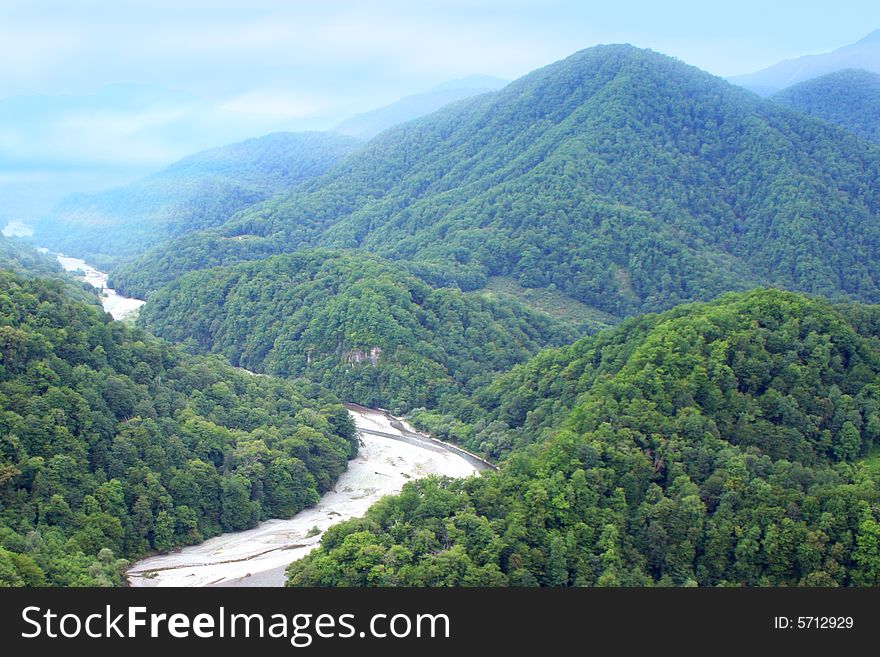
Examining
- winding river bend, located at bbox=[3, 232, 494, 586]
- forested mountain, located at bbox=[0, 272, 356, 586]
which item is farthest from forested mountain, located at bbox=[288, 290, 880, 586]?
forested mountain, located at bbox=[0, 272, 356, 586]

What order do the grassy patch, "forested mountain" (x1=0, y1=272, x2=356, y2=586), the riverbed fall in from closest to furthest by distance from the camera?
1. "forested mountain" (x1=0, y1=272, x2=356, y2=586)
2. the riverbed
3. the grassy patch

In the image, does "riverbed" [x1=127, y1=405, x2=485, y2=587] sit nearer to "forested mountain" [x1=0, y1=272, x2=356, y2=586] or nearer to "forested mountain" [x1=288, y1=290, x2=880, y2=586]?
"forested mountain" [x1=0, y1=272, x2=356, y2=586]

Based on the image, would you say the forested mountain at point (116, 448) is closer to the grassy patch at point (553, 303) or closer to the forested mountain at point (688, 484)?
the forested mountain at point (688, 484)

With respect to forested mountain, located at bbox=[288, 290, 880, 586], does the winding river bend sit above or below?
below

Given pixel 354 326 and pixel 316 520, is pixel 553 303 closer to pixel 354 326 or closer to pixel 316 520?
pixel 354 326

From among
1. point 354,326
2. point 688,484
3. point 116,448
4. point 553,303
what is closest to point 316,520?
point 116,448
